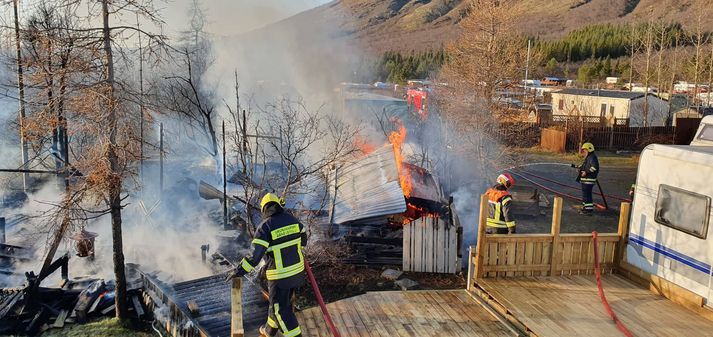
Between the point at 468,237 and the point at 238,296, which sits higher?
the point at 238,296

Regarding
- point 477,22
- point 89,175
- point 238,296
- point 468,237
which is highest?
point 477,22

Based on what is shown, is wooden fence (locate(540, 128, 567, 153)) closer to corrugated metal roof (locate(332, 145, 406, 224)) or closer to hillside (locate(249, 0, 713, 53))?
corrugated metal roof (locate(332, 145, 406, 224))

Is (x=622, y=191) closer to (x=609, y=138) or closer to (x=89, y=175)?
(x=609, y=138)

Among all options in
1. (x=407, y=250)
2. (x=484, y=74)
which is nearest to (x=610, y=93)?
(x=484, y=74)

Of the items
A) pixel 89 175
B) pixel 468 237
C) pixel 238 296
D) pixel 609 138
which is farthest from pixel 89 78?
pixel 609 138

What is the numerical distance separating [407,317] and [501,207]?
2.72 m

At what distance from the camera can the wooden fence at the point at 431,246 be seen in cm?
931

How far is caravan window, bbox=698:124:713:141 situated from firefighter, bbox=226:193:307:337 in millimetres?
5970

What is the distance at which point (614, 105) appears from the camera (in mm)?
33531

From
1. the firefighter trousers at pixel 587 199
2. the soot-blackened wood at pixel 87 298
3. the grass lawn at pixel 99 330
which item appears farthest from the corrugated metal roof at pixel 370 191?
the firefighter trousers at pixel 587 199

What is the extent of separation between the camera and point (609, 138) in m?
26.9

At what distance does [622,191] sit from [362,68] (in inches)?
1160

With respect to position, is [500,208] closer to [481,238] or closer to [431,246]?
[481,238]

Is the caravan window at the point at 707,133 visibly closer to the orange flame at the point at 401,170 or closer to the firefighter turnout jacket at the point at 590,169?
the firefighter turnout jacket at the point at 590,169
